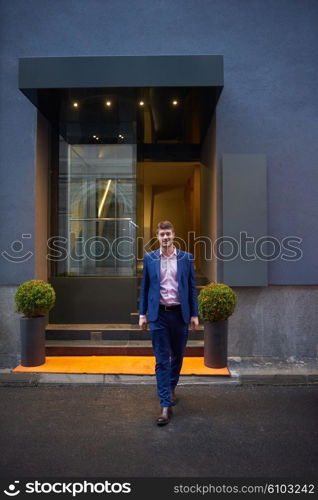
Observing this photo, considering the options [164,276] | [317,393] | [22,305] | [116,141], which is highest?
[116,141]

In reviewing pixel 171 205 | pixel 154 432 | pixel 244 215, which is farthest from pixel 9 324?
pixel 171 205

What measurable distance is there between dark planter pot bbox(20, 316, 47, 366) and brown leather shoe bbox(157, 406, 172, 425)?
2.56m

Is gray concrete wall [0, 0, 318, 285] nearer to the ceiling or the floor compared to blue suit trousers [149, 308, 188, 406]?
nearer to the ceiling

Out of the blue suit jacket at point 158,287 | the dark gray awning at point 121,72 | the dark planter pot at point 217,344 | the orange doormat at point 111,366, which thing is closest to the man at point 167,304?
the blue suit jacket at point 158,287

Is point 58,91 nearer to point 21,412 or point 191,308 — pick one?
point 191,308

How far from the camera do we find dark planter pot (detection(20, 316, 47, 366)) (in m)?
5.87

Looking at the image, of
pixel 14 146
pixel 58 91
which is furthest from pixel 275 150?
pixel 14 146

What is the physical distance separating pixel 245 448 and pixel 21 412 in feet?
8.26

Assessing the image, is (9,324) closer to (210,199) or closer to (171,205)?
(210,199)

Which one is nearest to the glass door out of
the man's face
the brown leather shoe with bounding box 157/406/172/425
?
the man's face

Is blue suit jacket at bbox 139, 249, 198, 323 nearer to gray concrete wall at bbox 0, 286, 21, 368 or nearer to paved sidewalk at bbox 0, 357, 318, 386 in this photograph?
paved sidewalk at bbox 0, 357, 318, 386

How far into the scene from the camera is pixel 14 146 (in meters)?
6.65

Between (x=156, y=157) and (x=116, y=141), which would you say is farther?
(x=156, y=157)

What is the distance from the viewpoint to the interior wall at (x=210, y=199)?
6.71 metres
